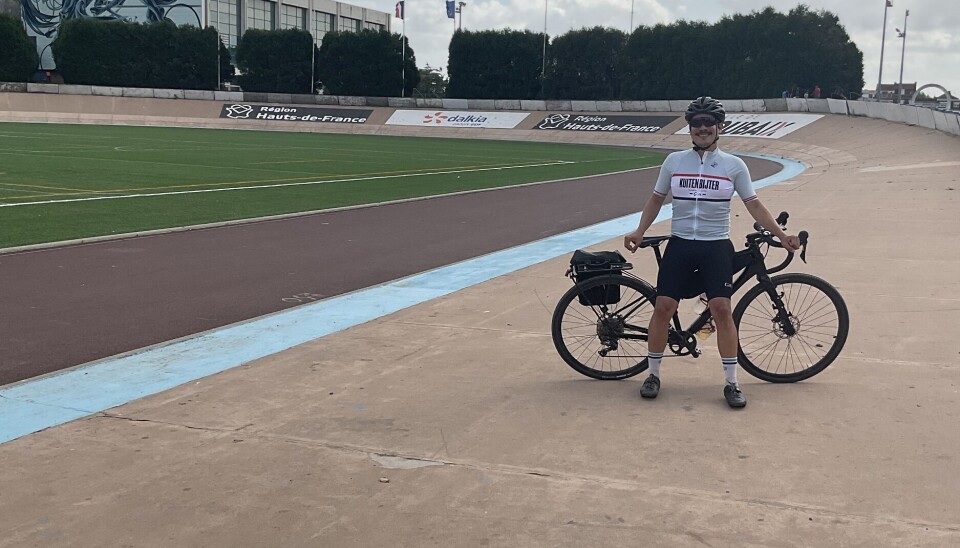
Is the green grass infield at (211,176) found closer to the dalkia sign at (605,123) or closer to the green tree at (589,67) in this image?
the dalkia sign at (605,123)

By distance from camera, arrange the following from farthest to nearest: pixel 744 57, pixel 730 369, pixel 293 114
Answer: pixel 744 57 → pixel 293 114 → pixel 730 369

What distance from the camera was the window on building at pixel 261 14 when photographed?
115 meters

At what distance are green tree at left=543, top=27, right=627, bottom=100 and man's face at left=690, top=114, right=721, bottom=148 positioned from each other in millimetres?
Result: 72128

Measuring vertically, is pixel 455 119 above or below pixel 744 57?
below

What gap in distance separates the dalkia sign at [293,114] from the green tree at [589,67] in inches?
703

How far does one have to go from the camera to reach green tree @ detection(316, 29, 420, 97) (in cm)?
7869

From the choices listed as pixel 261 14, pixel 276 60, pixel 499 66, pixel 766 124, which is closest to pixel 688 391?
pixel 766 124

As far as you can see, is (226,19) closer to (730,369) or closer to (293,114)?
(293,114)

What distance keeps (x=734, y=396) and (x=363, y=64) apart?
75838 millimetres

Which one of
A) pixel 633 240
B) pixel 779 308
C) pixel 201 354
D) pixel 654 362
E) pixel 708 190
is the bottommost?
pixel 201 354

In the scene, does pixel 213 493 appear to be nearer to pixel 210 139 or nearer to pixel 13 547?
pixel 13 547

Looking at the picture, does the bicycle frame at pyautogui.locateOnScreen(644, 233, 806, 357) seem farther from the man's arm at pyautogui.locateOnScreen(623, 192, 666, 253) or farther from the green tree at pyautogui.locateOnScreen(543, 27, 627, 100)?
the green tree at pyautogui.locateOnScreen(543, 27, 627, 100)

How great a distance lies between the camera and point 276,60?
78.4 meters

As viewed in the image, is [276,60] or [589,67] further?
[276,60]
